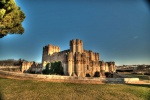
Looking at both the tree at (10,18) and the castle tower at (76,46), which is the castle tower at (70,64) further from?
the tree at (10,18)

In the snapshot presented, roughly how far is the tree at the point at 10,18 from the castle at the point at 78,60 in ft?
71.7

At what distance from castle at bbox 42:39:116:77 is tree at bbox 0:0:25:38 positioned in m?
21.9

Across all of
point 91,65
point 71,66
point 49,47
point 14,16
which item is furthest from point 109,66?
point 14,16

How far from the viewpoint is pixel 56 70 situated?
43.0 meters

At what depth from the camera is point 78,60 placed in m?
39.4

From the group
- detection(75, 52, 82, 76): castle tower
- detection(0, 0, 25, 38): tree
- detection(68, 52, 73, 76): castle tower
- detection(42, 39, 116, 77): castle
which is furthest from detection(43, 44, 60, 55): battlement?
detection(0, 0, 25, 38): tree

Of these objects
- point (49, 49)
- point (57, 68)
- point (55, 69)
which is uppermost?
point (49, 49)

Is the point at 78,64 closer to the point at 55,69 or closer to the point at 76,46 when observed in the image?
the point at 76,46

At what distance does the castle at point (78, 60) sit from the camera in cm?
3919

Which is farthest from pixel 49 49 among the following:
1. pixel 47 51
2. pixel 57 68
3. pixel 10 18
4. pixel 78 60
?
pixel 10 18

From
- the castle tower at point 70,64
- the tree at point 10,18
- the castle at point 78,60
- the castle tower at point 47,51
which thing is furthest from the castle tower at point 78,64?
the tree at point 10,18

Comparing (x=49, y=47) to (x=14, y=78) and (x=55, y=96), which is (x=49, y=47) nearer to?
(x=14, y=78)

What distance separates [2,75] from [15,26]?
9362 millimetres

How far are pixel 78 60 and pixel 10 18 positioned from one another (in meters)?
25.7
